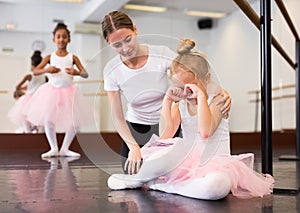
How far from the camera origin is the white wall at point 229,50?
4305 millimetres

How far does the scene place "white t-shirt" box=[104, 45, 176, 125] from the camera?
54.1 inches

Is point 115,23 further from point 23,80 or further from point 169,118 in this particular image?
point 23,80

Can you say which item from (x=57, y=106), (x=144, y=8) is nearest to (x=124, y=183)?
(x=57, y=106)

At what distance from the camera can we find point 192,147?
126cm

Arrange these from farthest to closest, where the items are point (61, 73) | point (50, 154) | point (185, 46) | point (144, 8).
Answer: point (144, 8)
point (61, 73)
point (50, 154)
point (185, 46)

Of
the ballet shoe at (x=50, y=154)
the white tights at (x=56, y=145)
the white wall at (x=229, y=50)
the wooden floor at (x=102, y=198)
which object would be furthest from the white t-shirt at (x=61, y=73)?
the wooden floor at (x=102, y=198)

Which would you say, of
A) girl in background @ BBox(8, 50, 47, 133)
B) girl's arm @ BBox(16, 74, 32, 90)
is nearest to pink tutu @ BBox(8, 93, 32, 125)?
girl in background @ BBox(8, 50, 47, 133)

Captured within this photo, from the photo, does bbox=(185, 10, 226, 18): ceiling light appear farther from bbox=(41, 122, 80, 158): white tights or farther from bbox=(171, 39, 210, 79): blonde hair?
bbox=(171, 39, 210, 79): blonde hair

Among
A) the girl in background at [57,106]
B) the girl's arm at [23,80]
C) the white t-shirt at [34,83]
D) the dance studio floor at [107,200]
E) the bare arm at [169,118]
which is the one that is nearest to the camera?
the dance studio floor at [107,200]

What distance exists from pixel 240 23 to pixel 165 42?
184 inches

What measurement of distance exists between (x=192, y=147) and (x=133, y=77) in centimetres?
28

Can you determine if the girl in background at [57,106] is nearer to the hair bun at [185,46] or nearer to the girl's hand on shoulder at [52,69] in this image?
the girl's hand on shoulder at [52,69]

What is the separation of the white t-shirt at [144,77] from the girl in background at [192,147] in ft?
0.24

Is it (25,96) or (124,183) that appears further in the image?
(25,96)
